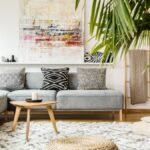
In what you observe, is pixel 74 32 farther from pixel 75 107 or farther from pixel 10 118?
pixel 10 118

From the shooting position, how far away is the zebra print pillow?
513 cm

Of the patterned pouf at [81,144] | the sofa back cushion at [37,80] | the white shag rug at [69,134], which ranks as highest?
the sofa back cushion at [37,80]

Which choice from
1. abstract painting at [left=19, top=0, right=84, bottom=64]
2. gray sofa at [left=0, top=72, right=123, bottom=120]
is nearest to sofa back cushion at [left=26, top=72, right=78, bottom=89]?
abstract painting at [left=19, top=0, right=84, bottom=64]

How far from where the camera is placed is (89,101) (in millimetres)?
4656

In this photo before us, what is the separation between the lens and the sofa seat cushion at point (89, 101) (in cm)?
464

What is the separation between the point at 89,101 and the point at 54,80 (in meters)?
Answer: 0.82

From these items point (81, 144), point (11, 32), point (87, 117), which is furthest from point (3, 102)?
point (81, 144)

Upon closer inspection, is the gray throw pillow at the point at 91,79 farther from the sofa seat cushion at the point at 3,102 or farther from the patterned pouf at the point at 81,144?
the patterned pouf at the point at 81,144

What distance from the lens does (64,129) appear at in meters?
4.11

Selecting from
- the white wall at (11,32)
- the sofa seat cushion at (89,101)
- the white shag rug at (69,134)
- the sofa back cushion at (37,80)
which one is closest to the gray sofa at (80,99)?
the sofa seat cushion at (89,101)

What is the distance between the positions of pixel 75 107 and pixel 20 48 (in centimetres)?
178

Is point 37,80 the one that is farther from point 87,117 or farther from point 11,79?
point 87,117

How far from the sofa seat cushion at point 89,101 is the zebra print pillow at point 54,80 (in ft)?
1.52

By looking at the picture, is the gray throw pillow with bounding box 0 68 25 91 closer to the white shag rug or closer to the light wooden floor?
the light wooden floor
